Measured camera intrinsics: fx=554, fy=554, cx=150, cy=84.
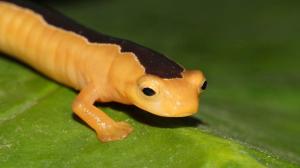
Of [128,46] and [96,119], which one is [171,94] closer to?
[96,119]

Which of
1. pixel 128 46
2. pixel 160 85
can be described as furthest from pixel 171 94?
pixel 128 46

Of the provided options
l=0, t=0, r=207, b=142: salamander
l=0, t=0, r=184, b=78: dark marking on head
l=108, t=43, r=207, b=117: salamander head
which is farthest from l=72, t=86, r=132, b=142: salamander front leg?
l=0, t=0, r=184, b=78: dark marking on head

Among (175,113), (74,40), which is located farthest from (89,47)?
(175,113)

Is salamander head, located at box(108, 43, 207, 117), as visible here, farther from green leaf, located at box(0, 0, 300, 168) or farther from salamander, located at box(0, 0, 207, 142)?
green leaf, located at box(0, 0, 300, 168)

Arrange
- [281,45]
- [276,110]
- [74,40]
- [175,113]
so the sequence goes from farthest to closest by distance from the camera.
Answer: [281,45] → [276,110] → [74,40] → [175,113]

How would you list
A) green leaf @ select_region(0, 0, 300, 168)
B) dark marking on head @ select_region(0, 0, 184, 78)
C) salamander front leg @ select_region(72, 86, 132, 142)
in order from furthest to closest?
dark marking on head @ select_region(0, 0, 184, 78) → salamander front leg @ select_region(72, 86, 132, 142) → green leaf @ select_region(0, 0, 300, 168)

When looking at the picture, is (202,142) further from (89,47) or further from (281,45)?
(281,45)

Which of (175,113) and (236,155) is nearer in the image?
(236,155)

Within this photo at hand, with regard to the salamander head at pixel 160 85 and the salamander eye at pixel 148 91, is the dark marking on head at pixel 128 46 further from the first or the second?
the salamander eye at pixel 148 91
